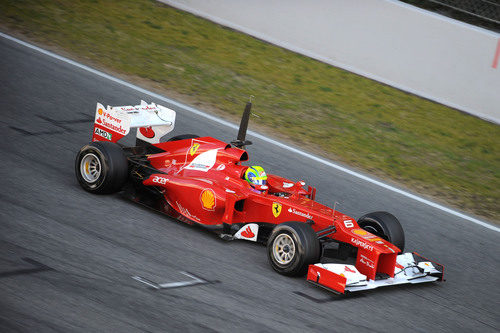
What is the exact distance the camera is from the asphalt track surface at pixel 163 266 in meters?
6.17

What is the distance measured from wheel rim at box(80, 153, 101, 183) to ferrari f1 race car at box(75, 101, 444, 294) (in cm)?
1

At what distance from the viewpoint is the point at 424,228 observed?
31.9 feet

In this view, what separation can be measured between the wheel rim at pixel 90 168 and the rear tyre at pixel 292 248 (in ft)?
8.02

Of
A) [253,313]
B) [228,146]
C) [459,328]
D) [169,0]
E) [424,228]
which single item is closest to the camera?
[253,313]

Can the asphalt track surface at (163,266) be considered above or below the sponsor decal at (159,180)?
below

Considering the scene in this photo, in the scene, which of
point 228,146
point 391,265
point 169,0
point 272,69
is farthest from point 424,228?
point 169,0

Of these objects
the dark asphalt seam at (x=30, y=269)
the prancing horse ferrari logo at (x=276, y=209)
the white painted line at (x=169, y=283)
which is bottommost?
the dark asphalt seam at (x=30, y=269)

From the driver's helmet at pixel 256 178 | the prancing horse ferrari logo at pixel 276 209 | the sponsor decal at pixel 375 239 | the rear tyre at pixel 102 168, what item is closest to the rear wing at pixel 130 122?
the rear tyre at pixel 102 168

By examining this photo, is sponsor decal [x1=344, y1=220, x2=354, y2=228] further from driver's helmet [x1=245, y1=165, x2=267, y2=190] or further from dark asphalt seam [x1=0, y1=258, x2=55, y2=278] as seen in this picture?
dark asphalt seam [x1=0, y1=258, x2=55, y2=278]

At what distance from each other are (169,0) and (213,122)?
566cm

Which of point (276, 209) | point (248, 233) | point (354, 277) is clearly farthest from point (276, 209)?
point (354, 277)

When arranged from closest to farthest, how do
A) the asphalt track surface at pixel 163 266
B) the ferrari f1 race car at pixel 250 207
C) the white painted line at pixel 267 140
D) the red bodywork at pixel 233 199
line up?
the asphalt track surface at pixel 163 266
the ferrari f1 race car at pixel 250 207
the red bodywork at pixel 233 199
the white painted line at pixel 267 140

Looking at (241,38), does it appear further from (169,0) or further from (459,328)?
(459,328)

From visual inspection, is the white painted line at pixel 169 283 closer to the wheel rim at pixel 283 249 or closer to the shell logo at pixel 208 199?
the wheel rim at pixel 283 249
